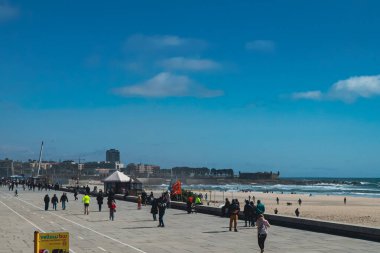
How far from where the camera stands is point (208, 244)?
60.4 feet

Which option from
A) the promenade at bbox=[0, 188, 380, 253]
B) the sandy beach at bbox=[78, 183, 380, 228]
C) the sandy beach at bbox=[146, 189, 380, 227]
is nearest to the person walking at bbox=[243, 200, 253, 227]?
the promenade at bbox=[0, 188, 380, 253]

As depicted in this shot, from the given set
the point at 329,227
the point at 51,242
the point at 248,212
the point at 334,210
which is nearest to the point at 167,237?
the point at 248,212

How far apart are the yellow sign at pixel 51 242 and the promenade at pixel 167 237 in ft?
21.2

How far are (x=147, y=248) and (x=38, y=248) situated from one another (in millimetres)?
7413

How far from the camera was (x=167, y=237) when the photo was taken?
2038cm

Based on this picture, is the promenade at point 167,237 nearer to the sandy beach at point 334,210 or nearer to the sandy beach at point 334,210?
the sandy beach at point 334,210

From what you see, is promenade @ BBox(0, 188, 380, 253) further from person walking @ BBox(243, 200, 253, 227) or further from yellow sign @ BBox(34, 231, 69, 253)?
yellow sign @ BBox(34, 231, 69, 253)

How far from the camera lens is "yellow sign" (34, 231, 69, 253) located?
10344 mm

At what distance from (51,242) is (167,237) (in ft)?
33.6

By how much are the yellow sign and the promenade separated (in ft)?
21.2

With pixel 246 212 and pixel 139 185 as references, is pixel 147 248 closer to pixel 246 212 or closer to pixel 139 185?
pixel 246 212

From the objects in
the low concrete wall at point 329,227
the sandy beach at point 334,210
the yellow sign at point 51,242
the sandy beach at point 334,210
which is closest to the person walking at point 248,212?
the low concrete wall at point 329,227

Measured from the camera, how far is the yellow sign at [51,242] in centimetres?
1034

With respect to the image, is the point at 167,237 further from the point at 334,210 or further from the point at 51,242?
the point at 334,210
